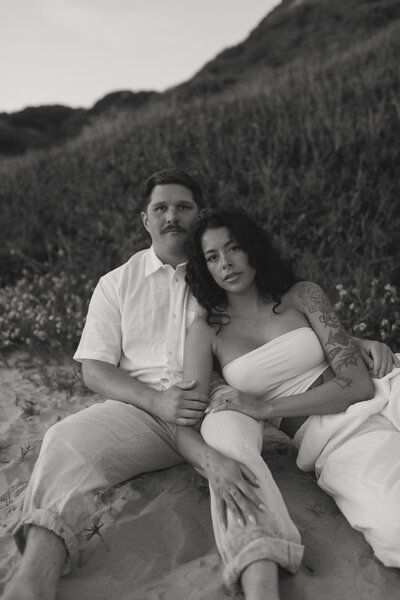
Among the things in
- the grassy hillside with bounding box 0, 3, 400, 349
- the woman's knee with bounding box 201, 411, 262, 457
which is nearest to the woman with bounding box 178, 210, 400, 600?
the woman's knee with bounding box 201, 411, 262, 457

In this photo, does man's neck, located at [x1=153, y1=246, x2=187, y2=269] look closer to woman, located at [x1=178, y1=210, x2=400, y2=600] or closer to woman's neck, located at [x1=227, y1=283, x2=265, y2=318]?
woman, located at [x1=178, y1=210, x2=400, y2=600]

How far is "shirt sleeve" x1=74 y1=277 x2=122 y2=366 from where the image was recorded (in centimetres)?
332

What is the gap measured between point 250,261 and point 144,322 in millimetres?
740

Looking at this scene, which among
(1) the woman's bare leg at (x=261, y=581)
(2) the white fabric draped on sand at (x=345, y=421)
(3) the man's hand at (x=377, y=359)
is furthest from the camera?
(3) the man's hand at (x=377, y=359)

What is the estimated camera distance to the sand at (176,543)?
2307mm

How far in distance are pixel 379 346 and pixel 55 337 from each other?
3.46m

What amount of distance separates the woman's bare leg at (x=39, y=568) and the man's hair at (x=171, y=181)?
208cm

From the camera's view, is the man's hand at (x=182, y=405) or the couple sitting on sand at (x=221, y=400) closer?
the couple sitting on sand at (x=221, y=400)

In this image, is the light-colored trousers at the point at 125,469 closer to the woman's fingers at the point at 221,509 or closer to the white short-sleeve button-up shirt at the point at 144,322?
the woman's fingers at the point at 221,509

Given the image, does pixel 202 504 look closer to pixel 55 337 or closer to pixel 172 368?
pixel 172 368

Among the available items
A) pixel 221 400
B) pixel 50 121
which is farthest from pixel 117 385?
pixel 50 121

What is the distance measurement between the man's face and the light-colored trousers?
101cm

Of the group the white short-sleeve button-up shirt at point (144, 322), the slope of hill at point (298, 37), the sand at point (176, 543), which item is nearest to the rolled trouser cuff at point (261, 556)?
the sand at point (176, 543)

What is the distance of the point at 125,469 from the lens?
9.62 ft
